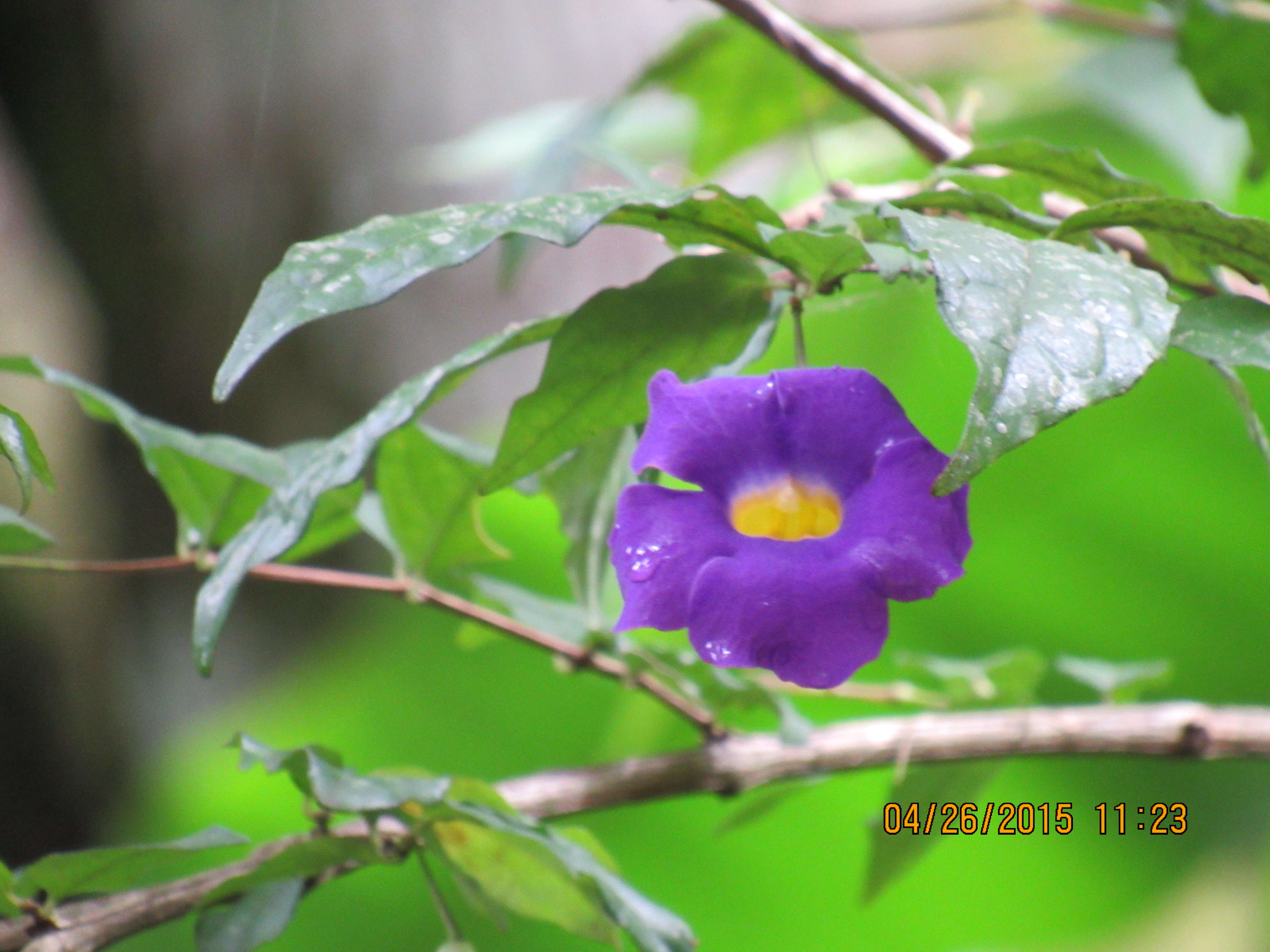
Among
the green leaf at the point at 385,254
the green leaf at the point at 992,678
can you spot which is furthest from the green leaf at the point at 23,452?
the green leaf at the point at 992,678

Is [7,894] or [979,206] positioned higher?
[979,206]

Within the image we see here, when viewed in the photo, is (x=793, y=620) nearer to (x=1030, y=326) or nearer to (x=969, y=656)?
(x=1030, y=326)

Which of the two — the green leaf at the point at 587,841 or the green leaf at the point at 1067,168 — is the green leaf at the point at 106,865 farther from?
the green leaf at the point at 1067,168

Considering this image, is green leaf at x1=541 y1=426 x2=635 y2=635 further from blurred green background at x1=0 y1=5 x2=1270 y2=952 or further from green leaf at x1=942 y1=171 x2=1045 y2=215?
blurred green background at x1=0 y1=5 x2=1270 y2=952

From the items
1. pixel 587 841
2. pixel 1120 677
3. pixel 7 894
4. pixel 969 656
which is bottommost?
pixel 969 656

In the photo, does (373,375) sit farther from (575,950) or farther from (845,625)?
(845,625)

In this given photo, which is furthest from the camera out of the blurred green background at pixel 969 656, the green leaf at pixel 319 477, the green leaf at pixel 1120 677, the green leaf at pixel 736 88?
the blurred green background at pixel 969 656

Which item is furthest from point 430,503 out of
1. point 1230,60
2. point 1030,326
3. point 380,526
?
point 1230,60
